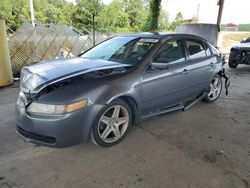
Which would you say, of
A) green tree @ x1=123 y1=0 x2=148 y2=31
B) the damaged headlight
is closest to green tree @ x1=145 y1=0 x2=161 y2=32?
the damaged headlight

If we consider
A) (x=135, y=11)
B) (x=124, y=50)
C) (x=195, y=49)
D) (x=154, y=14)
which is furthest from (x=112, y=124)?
(x=135, y=11)

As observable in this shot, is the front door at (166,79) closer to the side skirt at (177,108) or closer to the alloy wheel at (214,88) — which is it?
the side skirt at (177,108)

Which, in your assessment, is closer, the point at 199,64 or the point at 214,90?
the point at 199,64

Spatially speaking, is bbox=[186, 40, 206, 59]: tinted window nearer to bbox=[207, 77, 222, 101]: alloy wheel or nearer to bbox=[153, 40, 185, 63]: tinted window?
bbox=[153, 40, 185, 63]: tinted window

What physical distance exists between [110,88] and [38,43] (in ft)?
21.9

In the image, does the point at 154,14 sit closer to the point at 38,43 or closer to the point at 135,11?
the point at 38,43

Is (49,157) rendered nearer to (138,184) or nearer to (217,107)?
(138,184)

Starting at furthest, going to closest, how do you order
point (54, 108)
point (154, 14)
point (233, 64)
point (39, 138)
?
1. point (154, 14)
2. point (233, 64)
3. point (39, 138)
4. point (54, 108)

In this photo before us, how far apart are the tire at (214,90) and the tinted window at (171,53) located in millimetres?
1285

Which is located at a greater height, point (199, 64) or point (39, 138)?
point (199, 64)

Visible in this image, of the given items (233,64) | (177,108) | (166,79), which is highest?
(166,79)

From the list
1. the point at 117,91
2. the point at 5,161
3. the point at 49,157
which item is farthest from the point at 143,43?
the point at 5,161

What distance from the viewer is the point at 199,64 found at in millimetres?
4219

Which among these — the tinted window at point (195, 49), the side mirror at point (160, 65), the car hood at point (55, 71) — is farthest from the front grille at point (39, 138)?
the tinted window at point (195, 49)
